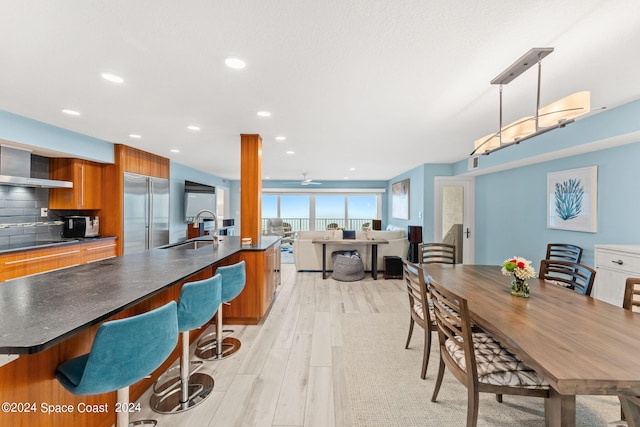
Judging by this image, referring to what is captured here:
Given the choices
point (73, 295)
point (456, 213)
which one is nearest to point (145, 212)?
point (73, 295)

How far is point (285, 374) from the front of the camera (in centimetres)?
226

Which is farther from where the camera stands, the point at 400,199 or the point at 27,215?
the point at 400,199

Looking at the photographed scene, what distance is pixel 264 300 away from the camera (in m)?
3.36

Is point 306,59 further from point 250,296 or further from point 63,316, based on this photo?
point 250,296

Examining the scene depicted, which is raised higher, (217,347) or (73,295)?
(73,295)

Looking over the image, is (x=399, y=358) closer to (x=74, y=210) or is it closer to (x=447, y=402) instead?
(x=447, y=402)

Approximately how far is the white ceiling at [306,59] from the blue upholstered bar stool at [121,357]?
5.11ft

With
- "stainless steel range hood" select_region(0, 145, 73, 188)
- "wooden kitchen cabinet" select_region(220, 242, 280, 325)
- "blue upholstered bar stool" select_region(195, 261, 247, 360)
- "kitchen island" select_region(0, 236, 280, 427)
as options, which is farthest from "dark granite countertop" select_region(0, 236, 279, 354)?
"stainless steel range hood" select_region(0, 145, 73, 188)

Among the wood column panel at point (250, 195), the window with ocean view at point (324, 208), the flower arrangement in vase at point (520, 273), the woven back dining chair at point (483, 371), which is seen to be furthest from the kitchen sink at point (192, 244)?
the window with ocean view at point (324, 208)

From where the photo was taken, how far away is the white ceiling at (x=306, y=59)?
1.46 meters

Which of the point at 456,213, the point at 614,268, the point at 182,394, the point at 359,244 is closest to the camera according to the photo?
the point at 182,394

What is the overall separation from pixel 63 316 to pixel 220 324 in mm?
1557

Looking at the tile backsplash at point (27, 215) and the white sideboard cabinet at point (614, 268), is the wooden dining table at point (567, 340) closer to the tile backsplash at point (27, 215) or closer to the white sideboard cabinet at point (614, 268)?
the white sideboard cabinet at point (614, 268)

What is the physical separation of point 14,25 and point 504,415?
12.4 ft
